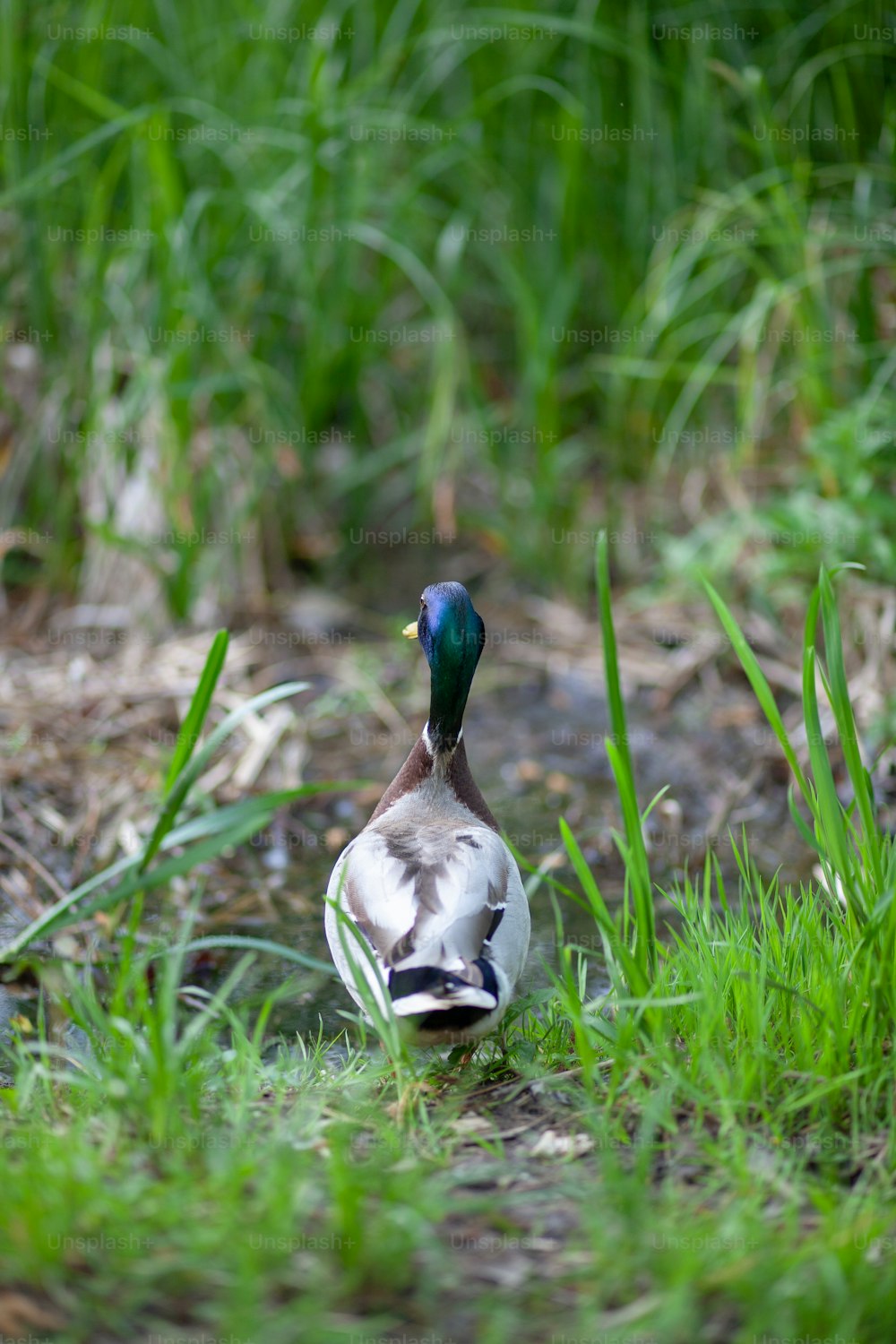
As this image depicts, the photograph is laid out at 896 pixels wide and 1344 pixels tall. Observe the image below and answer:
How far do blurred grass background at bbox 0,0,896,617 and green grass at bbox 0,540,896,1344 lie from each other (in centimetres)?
216

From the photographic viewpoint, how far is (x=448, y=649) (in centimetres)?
294

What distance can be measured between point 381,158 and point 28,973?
11.7 ft

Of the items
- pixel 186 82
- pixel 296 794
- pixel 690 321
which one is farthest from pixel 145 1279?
pixel 186 82

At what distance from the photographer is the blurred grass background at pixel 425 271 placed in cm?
454

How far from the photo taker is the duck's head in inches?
115

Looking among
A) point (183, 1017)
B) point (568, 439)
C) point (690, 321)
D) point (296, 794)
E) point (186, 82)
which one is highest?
point (186, 82)

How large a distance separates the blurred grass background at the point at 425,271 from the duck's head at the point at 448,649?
161cm

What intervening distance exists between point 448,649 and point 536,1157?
117 centimetres

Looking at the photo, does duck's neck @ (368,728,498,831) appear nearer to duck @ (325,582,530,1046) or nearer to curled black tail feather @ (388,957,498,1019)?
duck @ (325,582,530,1046)

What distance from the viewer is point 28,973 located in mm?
3199

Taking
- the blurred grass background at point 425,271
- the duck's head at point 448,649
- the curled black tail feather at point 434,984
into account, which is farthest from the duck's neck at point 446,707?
the blurred grass background at point 425,271

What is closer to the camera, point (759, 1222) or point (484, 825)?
point (759, 1222)

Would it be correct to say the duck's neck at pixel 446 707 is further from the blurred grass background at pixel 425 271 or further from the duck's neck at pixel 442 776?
the blurred grass background at pixel 425 271

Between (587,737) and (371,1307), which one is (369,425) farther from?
(371,1307)
